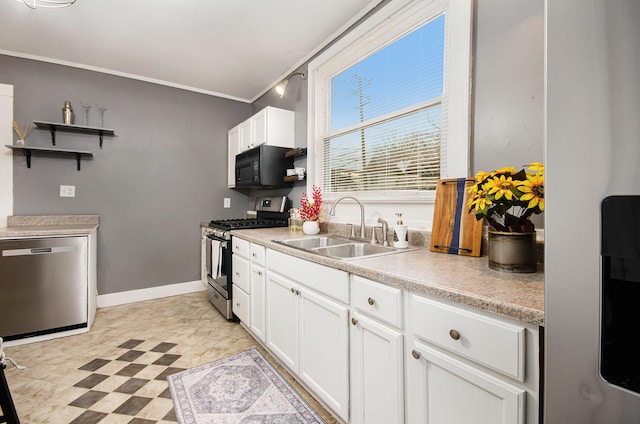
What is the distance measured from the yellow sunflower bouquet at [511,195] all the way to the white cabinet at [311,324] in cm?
66

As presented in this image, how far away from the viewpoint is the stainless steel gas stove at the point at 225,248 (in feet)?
8.93

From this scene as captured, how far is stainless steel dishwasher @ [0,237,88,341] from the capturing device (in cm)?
230

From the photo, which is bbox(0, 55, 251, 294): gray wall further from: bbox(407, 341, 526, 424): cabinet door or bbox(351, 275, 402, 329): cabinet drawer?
bbox(407, 341, 526, 424): cabinet door

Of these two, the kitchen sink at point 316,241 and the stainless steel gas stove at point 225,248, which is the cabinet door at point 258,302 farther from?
the stainless steel gas stove at point 225,248

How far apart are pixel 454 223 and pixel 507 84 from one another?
71 cm

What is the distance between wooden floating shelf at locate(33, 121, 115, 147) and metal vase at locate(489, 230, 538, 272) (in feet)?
12.1

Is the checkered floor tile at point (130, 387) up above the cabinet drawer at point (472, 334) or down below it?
below

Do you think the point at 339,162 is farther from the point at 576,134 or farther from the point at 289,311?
the point at 576,134

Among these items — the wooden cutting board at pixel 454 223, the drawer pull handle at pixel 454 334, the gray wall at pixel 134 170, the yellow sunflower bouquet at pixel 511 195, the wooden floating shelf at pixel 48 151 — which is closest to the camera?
the drawer pull handle at pixel 454 334

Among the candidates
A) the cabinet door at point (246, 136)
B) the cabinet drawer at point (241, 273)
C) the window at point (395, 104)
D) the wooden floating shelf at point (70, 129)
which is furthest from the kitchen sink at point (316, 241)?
the wooden floating shelf at point (70, 129)

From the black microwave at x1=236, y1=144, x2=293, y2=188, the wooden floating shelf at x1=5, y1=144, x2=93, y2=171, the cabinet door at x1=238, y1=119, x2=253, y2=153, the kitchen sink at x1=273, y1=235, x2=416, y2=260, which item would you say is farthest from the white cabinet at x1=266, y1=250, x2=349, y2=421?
the wooden floating shelf at x1=5, y1=144, x2=93, y2=171

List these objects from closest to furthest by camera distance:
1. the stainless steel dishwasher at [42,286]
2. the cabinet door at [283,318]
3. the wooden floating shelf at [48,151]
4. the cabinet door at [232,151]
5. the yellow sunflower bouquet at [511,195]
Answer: the yellow sunflower bouquet at [511,195] → the cabinet door at [283,318] → the stainless steel dishwasher at [42,286] → the wooden floating shelf at [48,151] → the cabinet door at [232,151]

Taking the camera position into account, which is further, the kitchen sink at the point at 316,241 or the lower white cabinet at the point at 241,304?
the lower white cabinet at the point at 241,304

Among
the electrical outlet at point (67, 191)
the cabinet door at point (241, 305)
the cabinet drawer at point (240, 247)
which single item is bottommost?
the cabinet door at point (241, 305)
